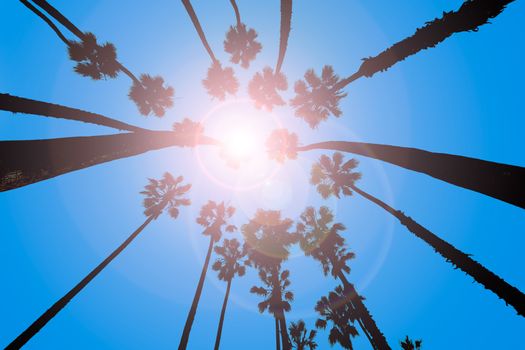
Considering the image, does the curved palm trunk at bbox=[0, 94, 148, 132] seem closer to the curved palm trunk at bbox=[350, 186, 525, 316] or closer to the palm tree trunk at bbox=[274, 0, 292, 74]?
the palm tree trunk at bbox=[274, 0, 292, 74]

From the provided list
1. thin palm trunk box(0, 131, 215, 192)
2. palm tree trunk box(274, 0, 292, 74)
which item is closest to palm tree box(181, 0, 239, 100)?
palm tree trunk box(274, 0, 292, 74)

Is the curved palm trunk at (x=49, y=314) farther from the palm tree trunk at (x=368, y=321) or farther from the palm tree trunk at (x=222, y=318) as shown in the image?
the palm tree trunk at (x=368, y=321)

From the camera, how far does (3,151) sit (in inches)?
95.3

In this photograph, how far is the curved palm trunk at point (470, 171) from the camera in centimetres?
234

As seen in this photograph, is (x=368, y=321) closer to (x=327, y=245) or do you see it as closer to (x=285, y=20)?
(x=327, y=245)

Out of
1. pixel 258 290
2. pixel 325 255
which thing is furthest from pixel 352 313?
pixel 258 290

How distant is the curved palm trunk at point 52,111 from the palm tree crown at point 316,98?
32.1ft

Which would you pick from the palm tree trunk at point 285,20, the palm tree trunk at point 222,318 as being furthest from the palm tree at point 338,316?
Result: the palm tree trunk at point 285,20

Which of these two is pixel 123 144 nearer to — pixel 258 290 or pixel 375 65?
pixel 375 65

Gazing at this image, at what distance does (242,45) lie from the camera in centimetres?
1161

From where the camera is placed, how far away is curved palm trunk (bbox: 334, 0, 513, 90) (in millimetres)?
4238

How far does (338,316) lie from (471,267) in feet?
35.3

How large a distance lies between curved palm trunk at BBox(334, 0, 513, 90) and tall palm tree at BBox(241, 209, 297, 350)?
14986 mm

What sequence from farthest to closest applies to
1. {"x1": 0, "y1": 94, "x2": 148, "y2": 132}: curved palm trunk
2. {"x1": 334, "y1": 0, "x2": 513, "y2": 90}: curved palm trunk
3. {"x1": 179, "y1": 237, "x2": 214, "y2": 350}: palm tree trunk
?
{"x1": 179, "y1": 237, "x2": 214, "y2": 350}: palm tree trunk → {"x1": 334, "y1": 0, "x2": 513, "y2": 90}: curved palm trunk → {"x1": 0, "y1": 94, "x2": 148, "y2": 132}: curved palm trunk
